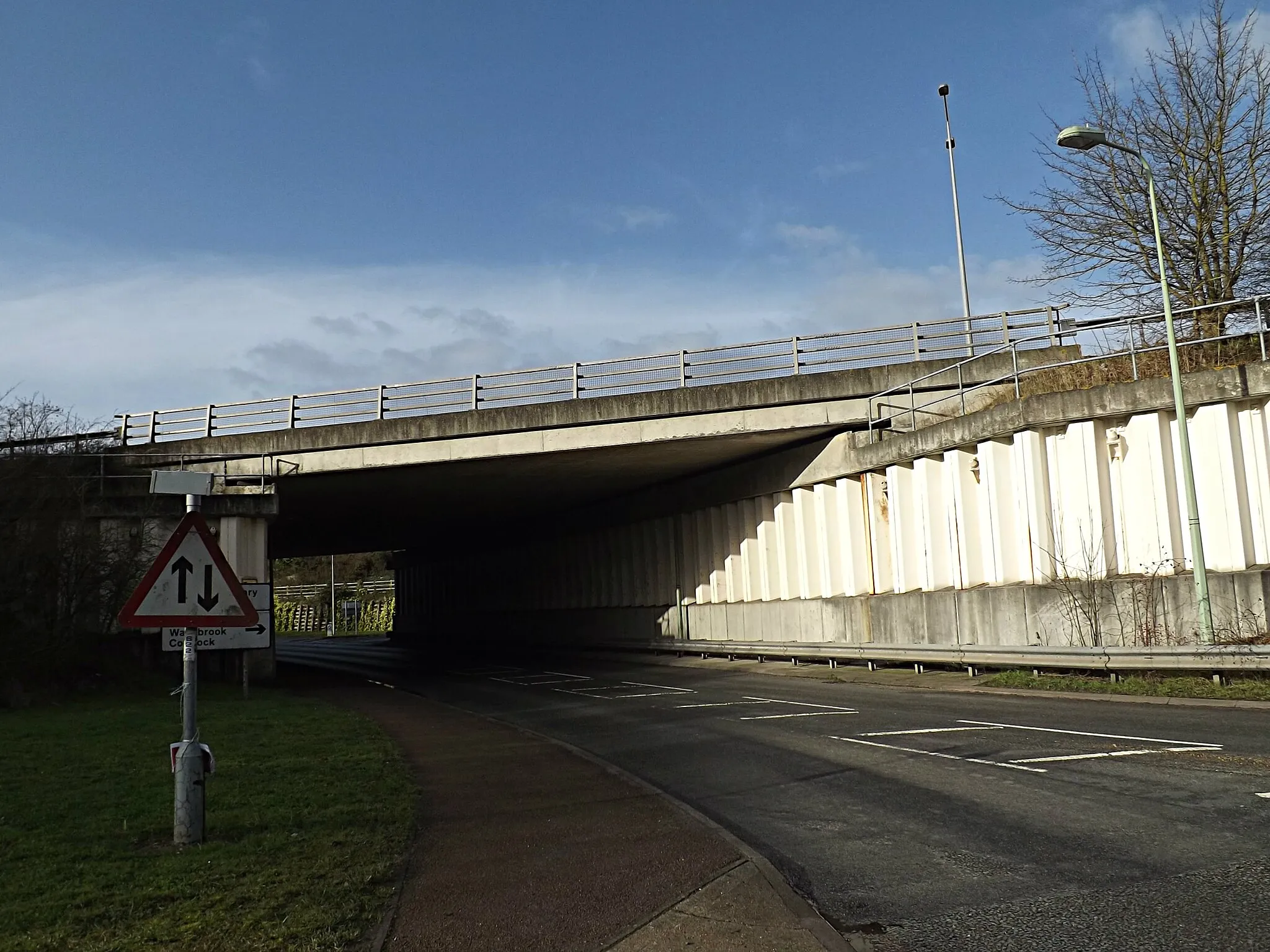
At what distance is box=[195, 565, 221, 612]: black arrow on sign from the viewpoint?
7.48 meters

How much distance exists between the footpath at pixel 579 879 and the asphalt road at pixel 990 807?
0.39m

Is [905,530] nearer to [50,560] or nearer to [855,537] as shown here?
[855,537]

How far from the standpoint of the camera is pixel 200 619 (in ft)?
24.3

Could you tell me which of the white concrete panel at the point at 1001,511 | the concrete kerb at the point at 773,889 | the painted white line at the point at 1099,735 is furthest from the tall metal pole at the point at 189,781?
the white concrete panel at the point at 1001,511

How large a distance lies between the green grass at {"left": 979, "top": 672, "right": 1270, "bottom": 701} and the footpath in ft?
26.8

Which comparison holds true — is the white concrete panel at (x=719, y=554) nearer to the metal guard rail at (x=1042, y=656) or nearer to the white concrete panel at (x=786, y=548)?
the white concrete panel at (x=786, y=548)

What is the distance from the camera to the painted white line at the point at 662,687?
19791 mm

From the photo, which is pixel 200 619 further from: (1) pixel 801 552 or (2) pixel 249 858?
(1) pixel 801 552

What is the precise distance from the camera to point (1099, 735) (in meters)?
11.0

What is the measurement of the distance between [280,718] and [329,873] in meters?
10.7

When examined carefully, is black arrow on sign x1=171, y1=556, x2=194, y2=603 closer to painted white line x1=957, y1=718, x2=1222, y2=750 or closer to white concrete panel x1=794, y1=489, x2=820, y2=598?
painted white line x1=957, y1=718, x2=1222, y2=750

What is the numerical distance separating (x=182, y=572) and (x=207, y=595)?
235 millimetres

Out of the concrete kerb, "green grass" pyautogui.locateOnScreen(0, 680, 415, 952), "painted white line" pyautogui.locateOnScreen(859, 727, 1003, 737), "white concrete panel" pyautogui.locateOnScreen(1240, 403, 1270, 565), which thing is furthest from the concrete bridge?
"green grass" pyautogui.locateOnScreen(0, 680, 415, 952)

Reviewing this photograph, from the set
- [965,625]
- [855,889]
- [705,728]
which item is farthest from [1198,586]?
[855,889]
